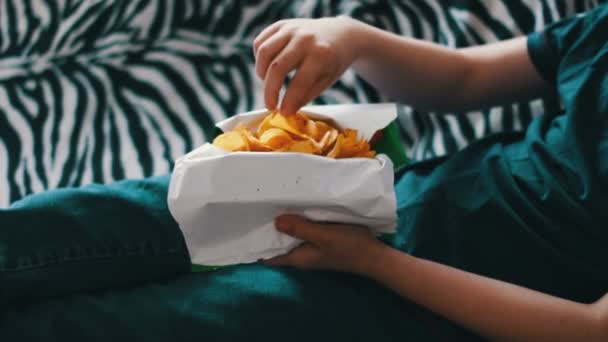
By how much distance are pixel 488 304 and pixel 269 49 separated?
1.12 ft

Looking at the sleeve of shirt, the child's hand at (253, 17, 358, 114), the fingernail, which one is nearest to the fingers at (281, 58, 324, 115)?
the child's hand at (253, 17, 358, 114)

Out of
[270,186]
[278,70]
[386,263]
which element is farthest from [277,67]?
[386,263]

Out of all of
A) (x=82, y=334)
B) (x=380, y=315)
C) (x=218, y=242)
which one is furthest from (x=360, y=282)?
(x=82, y=334)

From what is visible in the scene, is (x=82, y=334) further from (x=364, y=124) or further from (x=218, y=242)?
(x=364, y=124)

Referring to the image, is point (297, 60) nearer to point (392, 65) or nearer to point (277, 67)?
point (277, 67)

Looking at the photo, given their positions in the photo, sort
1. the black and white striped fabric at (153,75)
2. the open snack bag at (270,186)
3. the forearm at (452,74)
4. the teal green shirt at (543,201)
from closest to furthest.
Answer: the open snack bag at (270,186) < the teal green shirt at (543,201) < the forearm at (452,74) < the black and white striped fabric at (153,75)

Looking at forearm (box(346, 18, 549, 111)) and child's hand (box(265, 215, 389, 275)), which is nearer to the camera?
child's hand (box(265, 215, 389, 275))

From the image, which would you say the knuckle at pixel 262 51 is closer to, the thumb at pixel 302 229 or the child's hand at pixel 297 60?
the child's hand at pixel 297 60

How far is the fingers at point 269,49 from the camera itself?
648 mm

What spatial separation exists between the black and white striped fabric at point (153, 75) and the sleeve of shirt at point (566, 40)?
4.4 inches

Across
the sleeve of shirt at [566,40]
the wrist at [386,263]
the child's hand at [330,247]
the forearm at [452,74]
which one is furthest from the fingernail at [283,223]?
the sleeve of shirt at [566,40]

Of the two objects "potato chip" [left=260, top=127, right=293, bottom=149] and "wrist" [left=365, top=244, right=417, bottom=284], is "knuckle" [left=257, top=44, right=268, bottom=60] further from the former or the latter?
"wrist" [left=365, top=244, right=417, bottom=284]

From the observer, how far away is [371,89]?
98 centimetres

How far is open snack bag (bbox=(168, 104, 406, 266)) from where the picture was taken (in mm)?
584
